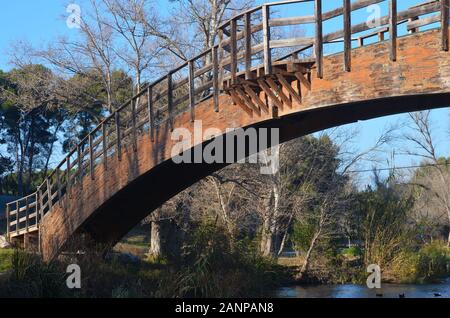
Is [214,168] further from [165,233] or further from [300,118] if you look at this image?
[165,233]

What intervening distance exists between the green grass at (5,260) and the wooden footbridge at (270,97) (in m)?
1.16

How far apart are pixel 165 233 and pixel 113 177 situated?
7687mm

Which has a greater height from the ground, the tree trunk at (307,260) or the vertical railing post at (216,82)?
the vertical railing post at (216,82)

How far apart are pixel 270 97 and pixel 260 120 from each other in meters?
0.70

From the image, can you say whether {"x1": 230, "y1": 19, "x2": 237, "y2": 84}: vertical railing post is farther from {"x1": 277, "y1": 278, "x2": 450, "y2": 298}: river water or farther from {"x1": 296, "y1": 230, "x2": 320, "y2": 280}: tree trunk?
{"x1": 296, "y1": 230, "x2": 320, "y2": 280}: tree trunk

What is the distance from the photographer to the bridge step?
14.1 meters

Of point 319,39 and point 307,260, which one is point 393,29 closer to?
point 319,39

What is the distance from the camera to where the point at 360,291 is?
22.9 meters

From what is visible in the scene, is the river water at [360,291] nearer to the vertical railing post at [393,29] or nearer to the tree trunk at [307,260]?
the tree trunk at [307,260]

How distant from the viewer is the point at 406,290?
23.0 m

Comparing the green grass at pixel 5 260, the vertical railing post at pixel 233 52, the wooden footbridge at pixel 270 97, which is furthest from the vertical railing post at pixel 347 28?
the green grass at pixel 5 260

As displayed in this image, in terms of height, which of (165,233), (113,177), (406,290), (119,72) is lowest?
(406,290)

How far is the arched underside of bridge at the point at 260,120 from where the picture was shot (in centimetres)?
1232
